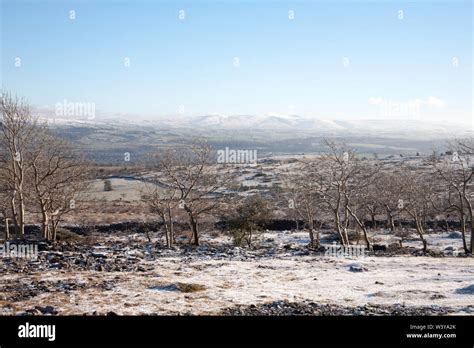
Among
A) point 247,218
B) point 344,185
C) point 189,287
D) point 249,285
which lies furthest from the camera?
point 247,218

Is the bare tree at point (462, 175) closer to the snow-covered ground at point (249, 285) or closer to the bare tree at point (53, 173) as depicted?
the snow-covered ground at point (249, 285)

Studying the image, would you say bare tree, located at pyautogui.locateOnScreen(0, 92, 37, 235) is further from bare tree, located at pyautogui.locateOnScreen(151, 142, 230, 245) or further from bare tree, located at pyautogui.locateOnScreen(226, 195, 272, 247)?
bare tree, located at pyautogui.locateOnScreen(226, 195, 272, 247)

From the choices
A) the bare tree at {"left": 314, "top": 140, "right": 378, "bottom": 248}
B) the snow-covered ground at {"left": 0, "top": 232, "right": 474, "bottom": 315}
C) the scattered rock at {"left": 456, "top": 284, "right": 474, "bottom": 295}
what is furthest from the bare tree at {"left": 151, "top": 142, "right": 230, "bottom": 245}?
the scattered rock at {"left": 456, "top": 284, "right": 474, "bottom": 295}

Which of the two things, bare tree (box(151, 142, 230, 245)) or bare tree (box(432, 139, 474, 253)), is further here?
bare tree (box(151, 142, 230, 245))

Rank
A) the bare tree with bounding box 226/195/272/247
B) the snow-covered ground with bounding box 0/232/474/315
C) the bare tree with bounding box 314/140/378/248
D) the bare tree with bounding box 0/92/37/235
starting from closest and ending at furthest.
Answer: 1. the snow-covered ground with bounding box 0/232/474/315
2. the bare tree with bounding box 0/92/37/235
3. the bare tree with bounding box 314/140/378/248
4. the bare tree with bounding box 226/195/272/247

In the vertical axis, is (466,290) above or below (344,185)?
below

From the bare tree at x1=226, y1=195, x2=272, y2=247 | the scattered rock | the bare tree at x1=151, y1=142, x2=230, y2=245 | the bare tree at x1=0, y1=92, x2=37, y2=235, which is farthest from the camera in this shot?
the bare tree at x1=226, y1=195, x2=272, y2=247

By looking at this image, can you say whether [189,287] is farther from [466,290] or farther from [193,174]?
[193,174]

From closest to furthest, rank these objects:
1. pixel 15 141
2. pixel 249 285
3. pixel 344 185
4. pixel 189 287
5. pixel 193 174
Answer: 1. pixel 189 287
2. pixel 249 285
3. pixel 15 141
4. pixel 344 185
5. pixel 193 174

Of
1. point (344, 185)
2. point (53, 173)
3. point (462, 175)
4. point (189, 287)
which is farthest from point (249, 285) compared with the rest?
point (462, 175)

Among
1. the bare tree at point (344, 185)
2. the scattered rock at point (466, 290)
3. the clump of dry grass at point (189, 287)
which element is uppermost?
the bare tree at point (344, 185)

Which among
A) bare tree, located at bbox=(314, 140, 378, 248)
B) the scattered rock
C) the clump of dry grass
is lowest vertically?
the scattered rock

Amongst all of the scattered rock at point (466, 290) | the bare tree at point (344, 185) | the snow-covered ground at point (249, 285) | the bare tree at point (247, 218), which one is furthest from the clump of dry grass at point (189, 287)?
the bare tree at point (247, 218)
